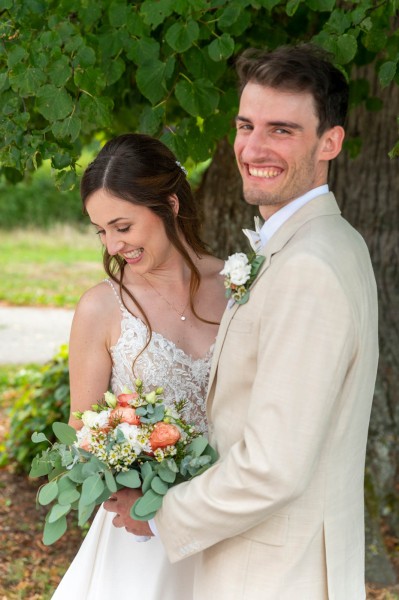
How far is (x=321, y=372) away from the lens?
184 centimetres

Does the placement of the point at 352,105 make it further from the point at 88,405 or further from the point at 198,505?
the point at 198,505

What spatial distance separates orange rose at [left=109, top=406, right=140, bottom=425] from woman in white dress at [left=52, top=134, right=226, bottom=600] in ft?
1.74

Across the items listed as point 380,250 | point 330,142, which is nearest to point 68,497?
point 330,142

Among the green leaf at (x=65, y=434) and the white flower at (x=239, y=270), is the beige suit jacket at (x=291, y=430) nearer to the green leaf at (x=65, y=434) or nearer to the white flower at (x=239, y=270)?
the white flower at (x=239, y=270)

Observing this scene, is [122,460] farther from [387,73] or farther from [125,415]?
[387,73]

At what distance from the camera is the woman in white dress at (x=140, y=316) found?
2.71 meters

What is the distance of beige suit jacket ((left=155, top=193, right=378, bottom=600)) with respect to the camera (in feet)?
6.05

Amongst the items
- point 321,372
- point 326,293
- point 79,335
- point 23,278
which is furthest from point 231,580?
point 23,278

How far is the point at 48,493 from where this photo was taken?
2.21 m

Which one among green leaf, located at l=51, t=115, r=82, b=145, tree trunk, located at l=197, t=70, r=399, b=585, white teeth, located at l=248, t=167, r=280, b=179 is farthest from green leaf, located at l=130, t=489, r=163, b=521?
tree trunk, located at l=197, t=70, r=399, b=585

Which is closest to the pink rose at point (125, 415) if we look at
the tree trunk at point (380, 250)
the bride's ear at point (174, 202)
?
the bride's ear at point (174, 202)

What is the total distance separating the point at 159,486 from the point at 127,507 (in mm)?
146

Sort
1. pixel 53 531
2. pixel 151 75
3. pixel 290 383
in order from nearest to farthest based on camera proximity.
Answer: pixel 290 383 → pixel 53 531 → pixel 151 75

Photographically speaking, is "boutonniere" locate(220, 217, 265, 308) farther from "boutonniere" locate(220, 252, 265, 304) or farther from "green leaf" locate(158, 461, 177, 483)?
"green leaf" locate(158, 461, 177, 483)
